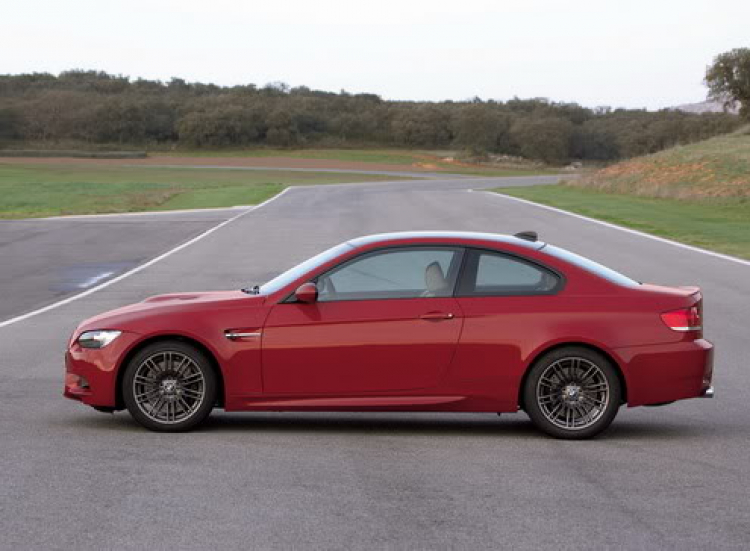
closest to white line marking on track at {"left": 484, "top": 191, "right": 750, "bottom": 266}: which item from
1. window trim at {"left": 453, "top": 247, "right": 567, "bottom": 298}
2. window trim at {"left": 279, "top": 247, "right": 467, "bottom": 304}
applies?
window trim at {"left": 453, "top": 247, "right": 567, "bottom": 298}

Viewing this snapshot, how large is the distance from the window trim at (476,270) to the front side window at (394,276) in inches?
1.9

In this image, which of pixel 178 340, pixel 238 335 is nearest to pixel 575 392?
pixel 238 335

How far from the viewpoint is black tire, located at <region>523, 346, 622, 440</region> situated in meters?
8.44

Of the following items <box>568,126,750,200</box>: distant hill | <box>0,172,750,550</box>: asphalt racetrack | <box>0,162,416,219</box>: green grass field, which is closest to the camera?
<box>0,172,750,550</box>: asphalt racetrack

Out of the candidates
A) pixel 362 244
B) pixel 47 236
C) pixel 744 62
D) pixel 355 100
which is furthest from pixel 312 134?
pixel 362 244

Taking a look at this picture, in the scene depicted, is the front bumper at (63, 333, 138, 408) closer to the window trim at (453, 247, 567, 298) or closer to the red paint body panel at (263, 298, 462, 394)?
the red paint body panel at (263, 298, 462, 394)

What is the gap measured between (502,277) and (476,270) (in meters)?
0.19

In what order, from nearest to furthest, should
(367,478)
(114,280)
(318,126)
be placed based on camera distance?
(367,478)
(114,280)
(318,126)

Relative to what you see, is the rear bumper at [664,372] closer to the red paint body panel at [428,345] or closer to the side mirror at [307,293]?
the red paint body panel at [428,345]

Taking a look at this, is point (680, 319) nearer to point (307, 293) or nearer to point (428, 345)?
point (428, 345)

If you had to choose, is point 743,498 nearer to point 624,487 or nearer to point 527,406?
point 624,487

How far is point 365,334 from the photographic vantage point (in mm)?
8477

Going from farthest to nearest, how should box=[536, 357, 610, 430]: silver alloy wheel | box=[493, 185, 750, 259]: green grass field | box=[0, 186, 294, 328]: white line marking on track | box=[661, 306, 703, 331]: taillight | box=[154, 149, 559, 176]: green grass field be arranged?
box=[154, 149, 559, 176]: green grass field
box=[493, 185, 750, 259]: green grass field
box=[0, 186, 294, 328]: white line marking on track
box=[661, 306, 703, 331]: taillight
box=[536, 357, 610, 430]: silver alloy wheel

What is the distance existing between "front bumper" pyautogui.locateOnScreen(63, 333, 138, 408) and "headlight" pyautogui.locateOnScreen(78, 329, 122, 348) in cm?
3
